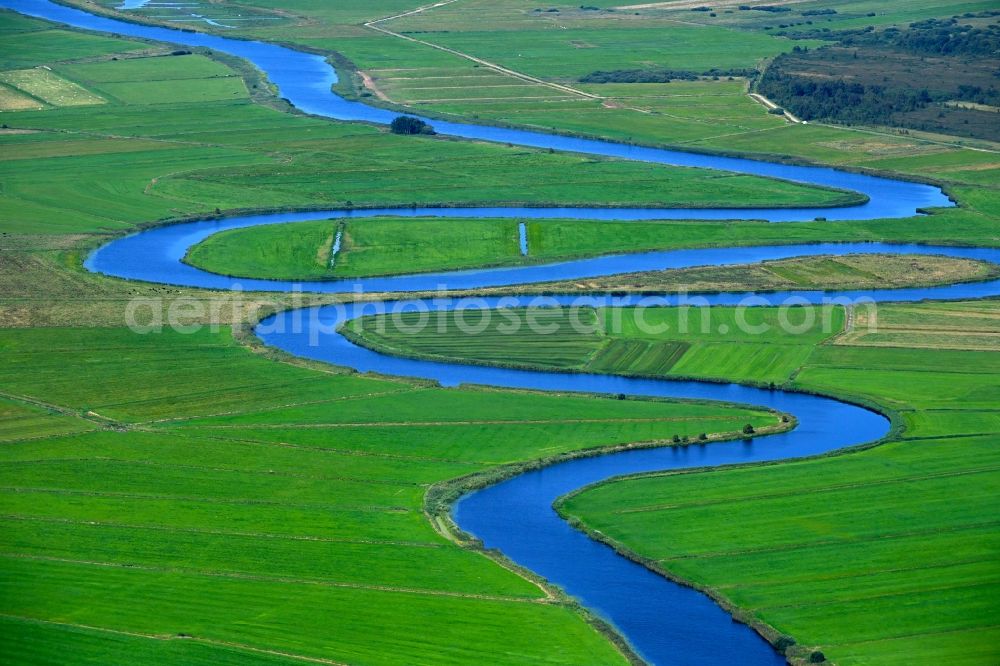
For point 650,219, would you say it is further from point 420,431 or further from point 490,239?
point 420,431

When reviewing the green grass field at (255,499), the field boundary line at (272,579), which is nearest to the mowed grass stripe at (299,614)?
the green grass field at (255,499)

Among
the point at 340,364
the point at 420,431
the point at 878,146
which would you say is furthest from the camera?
the point at 878,146

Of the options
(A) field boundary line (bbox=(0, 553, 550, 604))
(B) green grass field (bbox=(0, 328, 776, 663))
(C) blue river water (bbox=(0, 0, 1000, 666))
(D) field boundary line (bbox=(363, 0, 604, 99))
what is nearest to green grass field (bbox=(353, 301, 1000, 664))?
(C) blue river water (bbox=(0, 0, 1000, 666))

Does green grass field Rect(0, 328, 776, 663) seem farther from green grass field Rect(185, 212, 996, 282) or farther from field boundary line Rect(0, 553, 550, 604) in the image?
green grass field Rect(185, 212, 996, 282)

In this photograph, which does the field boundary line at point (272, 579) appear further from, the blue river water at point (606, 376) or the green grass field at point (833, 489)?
the green grass field at point (833, 489)

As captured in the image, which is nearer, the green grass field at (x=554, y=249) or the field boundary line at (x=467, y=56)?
the green grass field at (x=554, y=249)

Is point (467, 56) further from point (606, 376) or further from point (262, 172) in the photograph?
point (606, 376)

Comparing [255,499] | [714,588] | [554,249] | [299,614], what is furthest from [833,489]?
[554,249]

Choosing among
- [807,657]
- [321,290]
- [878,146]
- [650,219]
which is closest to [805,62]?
[878,146]
